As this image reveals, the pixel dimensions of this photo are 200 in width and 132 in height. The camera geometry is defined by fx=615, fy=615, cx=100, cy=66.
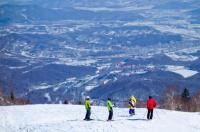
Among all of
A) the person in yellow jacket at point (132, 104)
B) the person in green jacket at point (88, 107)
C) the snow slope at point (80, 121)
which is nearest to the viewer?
the snow slope at point (80, 121)

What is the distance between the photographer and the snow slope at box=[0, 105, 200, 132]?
147 feet

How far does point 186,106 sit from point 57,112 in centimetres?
2948

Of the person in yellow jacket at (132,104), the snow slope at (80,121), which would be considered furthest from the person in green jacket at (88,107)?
the person in yellow jacket at (132,104)

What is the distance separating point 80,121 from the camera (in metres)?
47.0

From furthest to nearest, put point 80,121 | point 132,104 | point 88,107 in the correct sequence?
point 132,104 → point 80,121 → point 88,107

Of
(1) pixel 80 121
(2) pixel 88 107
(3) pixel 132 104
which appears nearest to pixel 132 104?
(3) pixel 132 104

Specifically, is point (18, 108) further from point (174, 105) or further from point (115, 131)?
point (174, 105)

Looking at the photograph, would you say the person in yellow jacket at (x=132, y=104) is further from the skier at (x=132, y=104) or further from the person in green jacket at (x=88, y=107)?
the person in green jacket at (x=88, y=107)

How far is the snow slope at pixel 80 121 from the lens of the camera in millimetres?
44719

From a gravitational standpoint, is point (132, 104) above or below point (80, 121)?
above

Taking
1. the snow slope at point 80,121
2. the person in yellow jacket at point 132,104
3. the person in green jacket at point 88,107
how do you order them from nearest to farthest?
the snow slope at point 80,121 → the person in green jacket at point 88,107 → the person in yellow jacket at point 132,104

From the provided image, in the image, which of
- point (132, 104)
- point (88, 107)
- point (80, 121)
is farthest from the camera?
point (132, 104)

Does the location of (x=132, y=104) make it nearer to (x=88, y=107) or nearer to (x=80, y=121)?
(x=88, y=107)

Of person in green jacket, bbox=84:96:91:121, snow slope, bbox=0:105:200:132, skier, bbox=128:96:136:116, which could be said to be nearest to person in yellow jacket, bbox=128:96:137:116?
skier, bbox=128:96:136:116
